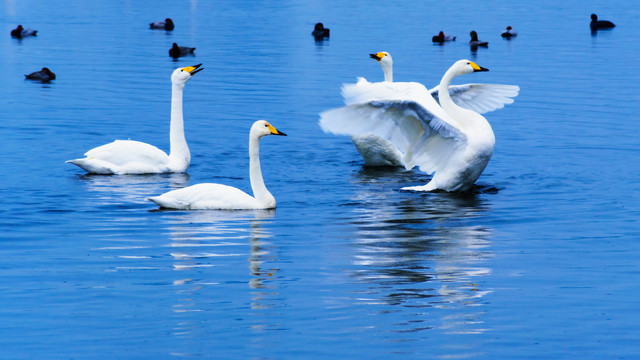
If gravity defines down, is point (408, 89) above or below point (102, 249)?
above

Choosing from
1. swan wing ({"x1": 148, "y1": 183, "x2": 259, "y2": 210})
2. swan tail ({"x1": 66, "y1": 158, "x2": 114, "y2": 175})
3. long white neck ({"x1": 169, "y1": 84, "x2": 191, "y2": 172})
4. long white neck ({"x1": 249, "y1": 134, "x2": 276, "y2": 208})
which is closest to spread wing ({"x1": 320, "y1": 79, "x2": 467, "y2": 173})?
long white neck ({"x1": 249, "y1": 134, "x2": 276, "y2": 208})

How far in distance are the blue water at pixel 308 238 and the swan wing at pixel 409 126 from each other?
663 millimetres

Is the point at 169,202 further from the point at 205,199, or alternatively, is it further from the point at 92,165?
the point at 92,165

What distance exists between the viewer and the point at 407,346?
8.92 m

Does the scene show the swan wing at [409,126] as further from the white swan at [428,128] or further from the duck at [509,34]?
the duck at [509,34]

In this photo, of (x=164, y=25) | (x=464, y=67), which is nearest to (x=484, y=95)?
(x=464, y=67)

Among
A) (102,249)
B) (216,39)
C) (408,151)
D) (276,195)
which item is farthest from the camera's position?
(216,39)

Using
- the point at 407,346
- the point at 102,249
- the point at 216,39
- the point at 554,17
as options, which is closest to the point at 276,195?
the point at 102,249

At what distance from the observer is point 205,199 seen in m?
14.4

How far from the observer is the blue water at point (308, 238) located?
9.26 metres

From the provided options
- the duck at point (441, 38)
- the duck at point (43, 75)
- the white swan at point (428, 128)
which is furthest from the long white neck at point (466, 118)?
the duck at point (441, 38)

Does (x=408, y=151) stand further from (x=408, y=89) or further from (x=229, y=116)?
(x=229, y=116)

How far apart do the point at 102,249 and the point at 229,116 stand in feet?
39.3

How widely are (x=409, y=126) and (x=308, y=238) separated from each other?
4026 millimetres
